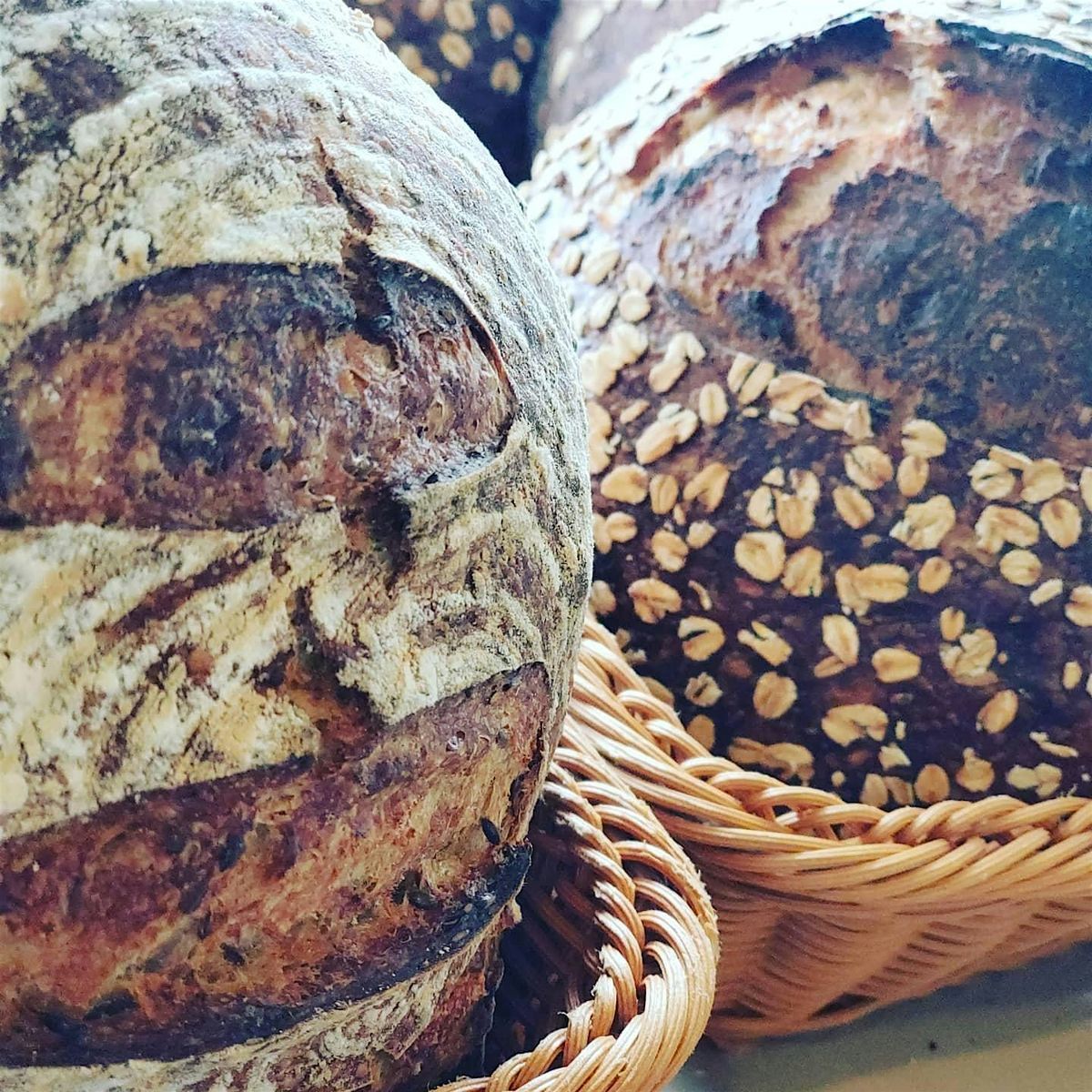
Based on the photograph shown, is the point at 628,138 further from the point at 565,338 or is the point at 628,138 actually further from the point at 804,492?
the point at 565,338

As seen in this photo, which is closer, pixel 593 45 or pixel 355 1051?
pixel 355 1051

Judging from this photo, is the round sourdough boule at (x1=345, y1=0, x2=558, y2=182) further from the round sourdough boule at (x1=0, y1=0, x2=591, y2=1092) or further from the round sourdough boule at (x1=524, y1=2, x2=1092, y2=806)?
the round sourdough boule at (x1=0, y1=0, x2=591, y2=1092)

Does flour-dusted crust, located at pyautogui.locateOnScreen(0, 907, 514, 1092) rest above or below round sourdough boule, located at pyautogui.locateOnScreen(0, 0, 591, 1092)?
below

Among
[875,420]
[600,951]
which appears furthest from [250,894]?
[875,420]

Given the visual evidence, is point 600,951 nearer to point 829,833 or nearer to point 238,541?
point 829,833

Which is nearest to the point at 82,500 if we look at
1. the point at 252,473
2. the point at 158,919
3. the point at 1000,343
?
the point at 252,473

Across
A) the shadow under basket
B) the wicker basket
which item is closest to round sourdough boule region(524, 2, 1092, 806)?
the shadow under basket
